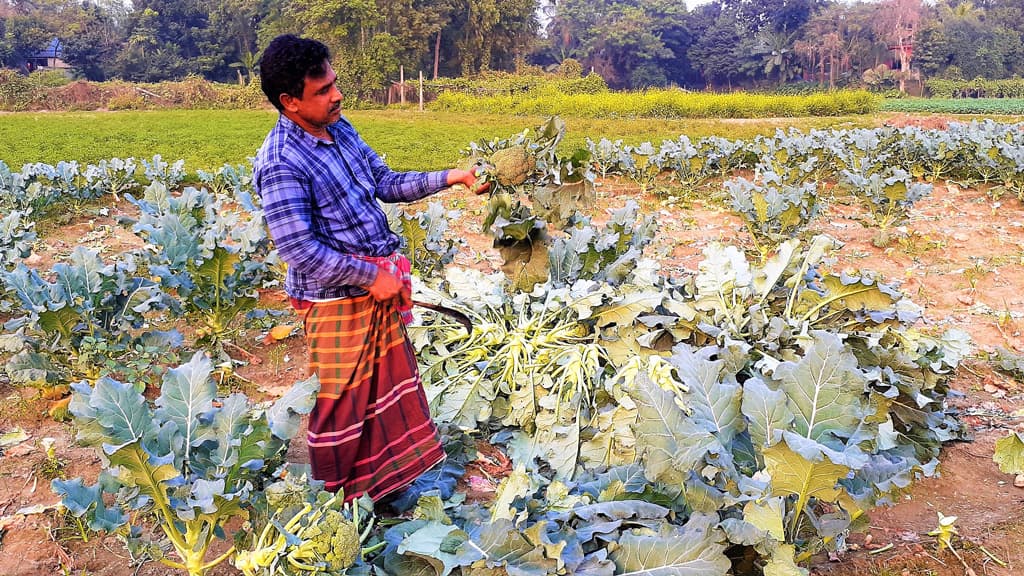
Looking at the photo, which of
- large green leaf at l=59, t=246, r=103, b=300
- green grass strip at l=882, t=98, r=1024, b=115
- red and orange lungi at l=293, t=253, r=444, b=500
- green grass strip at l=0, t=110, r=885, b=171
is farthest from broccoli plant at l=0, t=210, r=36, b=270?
green grass strip at l=882, t=98, r=1024, b=115

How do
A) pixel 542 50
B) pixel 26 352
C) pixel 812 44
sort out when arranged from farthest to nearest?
pixel 542 50 → pixel 812 44 → pixel 26 352

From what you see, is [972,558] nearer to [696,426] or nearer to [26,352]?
[696,426]

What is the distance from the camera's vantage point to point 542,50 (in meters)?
54.0

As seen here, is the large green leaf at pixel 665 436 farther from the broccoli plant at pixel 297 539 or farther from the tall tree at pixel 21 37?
the tall tree at pixel 21 37

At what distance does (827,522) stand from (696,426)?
0.44m

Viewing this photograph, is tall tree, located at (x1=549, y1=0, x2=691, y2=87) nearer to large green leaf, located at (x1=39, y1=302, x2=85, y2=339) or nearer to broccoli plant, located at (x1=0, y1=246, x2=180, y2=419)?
broccoli plant, located at (x1=0, y1=246, x2=180, y2=419)

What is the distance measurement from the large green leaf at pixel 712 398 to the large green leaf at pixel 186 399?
141 centimetres

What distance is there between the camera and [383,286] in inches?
83.7

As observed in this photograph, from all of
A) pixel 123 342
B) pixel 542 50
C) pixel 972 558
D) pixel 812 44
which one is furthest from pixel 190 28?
pixel 972 558

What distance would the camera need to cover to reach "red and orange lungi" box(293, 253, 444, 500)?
2193 mm

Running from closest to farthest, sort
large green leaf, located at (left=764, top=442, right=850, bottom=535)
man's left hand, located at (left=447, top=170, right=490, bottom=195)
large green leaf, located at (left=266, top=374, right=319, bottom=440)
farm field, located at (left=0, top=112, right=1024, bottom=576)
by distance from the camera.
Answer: large green leaf, located at (left=764, top=442, right=850, bottom=535), large green leaf, located at (left=266, top=374, right=319, bottom=440), farm field, located at (left=0, top=112, right=1024, bottom=576), man's left hand, located at (left=447, top=170, right=490, bottom=195)

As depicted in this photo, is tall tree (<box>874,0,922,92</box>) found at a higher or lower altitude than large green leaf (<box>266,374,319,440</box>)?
higher

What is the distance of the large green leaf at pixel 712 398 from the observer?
6.49ft

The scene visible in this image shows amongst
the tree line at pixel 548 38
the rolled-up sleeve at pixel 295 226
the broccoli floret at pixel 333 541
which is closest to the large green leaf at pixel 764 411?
the broccoli floret at pixel 333 541
